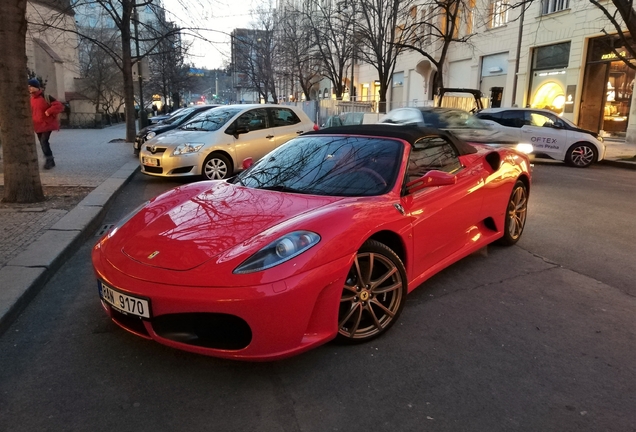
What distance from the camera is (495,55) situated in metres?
26.2

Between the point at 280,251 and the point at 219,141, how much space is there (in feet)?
24.7

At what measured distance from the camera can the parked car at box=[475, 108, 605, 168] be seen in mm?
13102

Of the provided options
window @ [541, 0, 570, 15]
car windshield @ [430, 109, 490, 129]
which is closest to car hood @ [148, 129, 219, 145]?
car windshield @ [430, 109, 490, 129]

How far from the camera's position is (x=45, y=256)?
15.3 ft

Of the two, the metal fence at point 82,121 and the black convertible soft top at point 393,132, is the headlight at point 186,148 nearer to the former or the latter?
the black convertible soft top at point 393,132

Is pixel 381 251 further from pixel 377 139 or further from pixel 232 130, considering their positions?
pixel 232 130

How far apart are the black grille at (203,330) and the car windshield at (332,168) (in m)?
1.27

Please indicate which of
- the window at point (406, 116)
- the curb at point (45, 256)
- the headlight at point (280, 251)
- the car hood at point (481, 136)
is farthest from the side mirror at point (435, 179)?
the window at point (406, 116)

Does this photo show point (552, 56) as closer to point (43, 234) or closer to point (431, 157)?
point (431, 157)

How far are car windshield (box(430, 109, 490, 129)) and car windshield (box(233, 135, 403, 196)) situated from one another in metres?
6.90

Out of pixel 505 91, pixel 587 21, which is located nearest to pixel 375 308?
pixel 587 21

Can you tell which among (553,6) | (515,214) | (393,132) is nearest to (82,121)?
(553,6)

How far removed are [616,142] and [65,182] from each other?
61.8 feet

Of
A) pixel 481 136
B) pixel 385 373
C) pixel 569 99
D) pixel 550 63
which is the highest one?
pixel 550 63
